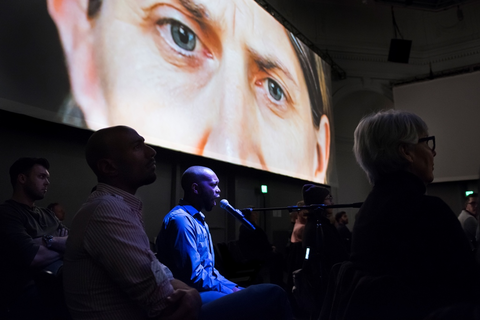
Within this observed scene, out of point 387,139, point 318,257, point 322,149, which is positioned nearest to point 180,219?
point 318,257

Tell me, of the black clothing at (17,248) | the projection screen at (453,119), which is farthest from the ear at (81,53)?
the projection screen at (453,119)

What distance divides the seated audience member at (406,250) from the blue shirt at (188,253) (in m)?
0.95

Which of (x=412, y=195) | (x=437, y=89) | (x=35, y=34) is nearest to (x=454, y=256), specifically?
(x=412, y=195)

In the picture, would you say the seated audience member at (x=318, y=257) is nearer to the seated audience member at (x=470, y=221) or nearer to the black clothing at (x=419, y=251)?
the black clothing at (x=419, y=251)

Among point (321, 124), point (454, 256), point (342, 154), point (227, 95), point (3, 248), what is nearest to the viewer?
point (454, 256)

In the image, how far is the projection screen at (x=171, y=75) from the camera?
8.38 feet

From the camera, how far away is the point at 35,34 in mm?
2545

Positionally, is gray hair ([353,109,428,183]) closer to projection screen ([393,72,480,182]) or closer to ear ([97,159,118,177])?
ear ([97,159,118,177])

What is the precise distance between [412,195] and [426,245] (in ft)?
0.50

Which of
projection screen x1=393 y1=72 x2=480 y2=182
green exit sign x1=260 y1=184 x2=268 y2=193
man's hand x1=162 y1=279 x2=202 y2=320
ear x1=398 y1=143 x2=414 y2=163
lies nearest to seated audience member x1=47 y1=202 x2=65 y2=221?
man's hand x1=162 y1=279 x2=202 y2=320

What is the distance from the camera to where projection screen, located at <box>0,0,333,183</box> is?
2.55 metres

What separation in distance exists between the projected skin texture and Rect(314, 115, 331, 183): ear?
0.93ft

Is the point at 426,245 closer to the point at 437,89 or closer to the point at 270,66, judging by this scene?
the point at 270,66

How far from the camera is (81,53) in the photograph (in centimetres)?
276
